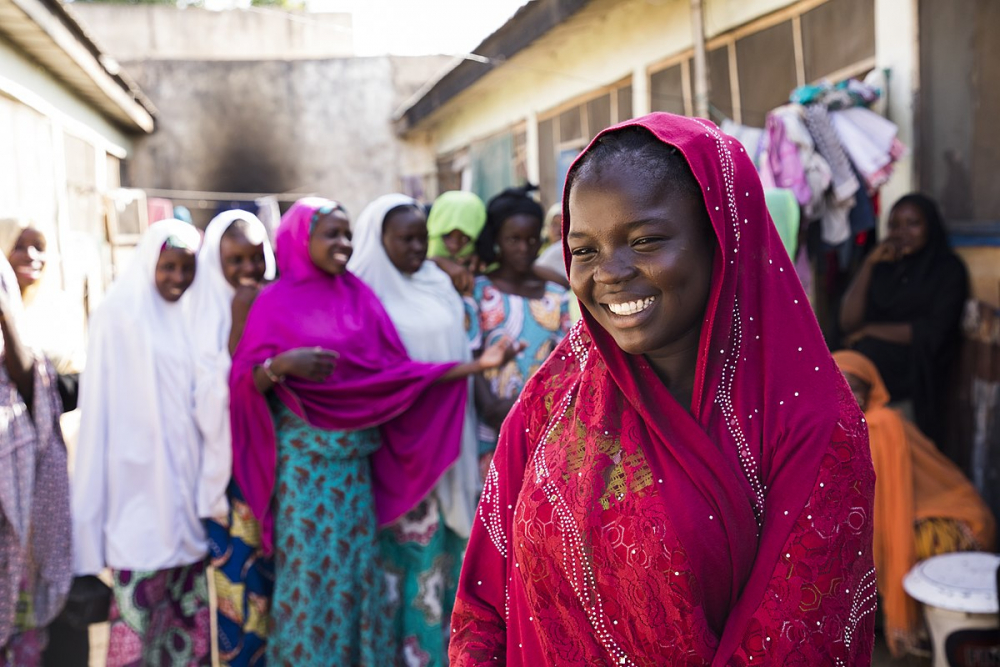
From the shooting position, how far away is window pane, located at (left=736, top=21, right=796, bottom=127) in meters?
5.27

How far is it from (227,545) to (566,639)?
2.55 metres

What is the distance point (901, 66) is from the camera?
4.38 m

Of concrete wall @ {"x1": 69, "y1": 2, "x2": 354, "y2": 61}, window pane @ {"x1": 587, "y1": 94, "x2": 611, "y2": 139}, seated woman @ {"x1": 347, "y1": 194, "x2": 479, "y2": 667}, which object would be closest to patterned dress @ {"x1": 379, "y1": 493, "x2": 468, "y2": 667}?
seated woman @ {"x1": 347, "y1": 194, "x2": 479, "y2": 667}

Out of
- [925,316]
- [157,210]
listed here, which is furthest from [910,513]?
[157,210]

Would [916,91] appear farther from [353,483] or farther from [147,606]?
[147,606]

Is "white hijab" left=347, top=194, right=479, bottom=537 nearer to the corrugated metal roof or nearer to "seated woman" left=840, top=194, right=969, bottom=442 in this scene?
"seated woman" left=840, top=194, right=969, bottom=442

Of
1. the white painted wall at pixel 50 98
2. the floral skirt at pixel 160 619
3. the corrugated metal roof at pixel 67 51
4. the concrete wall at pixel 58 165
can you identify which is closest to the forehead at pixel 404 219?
the floral skirt at pixel 160 619

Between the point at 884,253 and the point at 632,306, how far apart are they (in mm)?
3480

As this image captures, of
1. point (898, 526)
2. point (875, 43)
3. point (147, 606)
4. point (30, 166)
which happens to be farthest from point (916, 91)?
point (30, 166)

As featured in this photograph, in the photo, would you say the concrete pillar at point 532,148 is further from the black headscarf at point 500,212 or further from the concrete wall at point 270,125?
the concrete wall at point 270,125

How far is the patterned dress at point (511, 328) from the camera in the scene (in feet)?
12.7

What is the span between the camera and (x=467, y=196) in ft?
14.6

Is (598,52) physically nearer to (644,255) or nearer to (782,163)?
(782,163)

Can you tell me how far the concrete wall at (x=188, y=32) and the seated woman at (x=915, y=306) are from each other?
1433 centimetres
